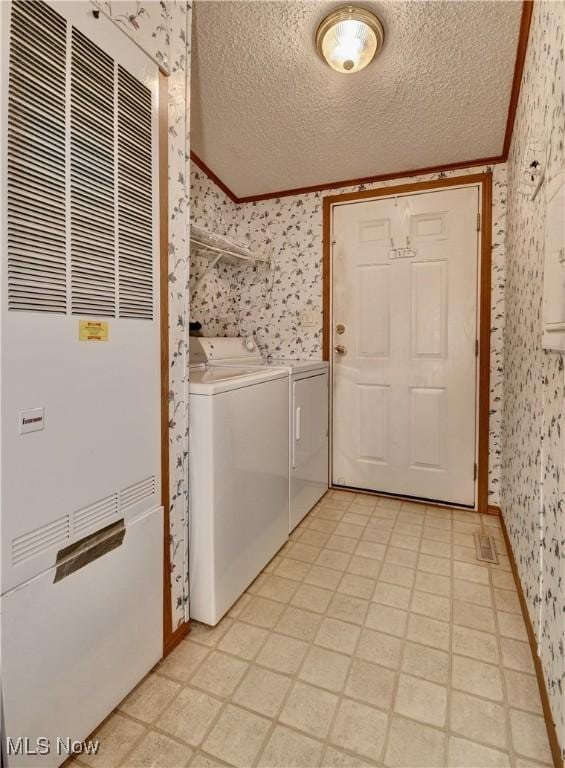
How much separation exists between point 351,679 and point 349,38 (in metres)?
2.35

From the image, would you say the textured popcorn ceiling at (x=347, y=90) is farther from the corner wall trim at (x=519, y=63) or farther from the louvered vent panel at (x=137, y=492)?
the louvered vent panel at (x=137, y=492)

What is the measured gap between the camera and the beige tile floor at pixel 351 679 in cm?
104

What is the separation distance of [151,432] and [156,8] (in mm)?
1384

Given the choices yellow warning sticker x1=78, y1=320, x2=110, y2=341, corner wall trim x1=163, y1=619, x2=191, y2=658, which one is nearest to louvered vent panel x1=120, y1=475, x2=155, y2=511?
yellow warning sticker x1=78, y1=320, x2=110, y2=341

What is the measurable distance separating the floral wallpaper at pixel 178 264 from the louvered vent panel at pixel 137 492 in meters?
0.12

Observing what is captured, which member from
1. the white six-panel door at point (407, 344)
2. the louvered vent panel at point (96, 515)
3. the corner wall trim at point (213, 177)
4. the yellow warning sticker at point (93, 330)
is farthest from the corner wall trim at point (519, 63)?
the louvered vent panel at point (96, 515)

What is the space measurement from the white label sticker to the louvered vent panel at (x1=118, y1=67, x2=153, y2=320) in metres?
0.37

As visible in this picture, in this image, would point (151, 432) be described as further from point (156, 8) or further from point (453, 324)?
point (453, 324)

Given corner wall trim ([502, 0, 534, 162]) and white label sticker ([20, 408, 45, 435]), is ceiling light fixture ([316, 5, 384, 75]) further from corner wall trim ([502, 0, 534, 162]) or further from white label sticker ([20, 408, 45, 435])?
white label sticker ([20, 408, 45, 435])

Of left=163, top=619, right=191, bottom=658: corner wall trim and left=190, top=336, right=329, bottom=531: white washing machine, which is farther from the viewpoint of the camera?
left=190, top=336, right=329, bottom=531: white washing machine

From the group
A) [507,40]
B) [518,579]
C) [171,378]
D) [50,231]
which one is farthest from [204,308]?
[518,579]

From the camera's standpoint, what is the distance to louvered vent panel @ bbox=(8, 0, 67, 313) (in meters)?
0.84

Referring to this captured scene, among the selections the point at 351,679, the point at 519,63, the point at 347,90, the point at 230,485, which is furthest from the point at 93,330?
the point at 519,63

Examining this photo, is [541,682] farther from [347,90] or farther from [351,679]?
[347,90]
